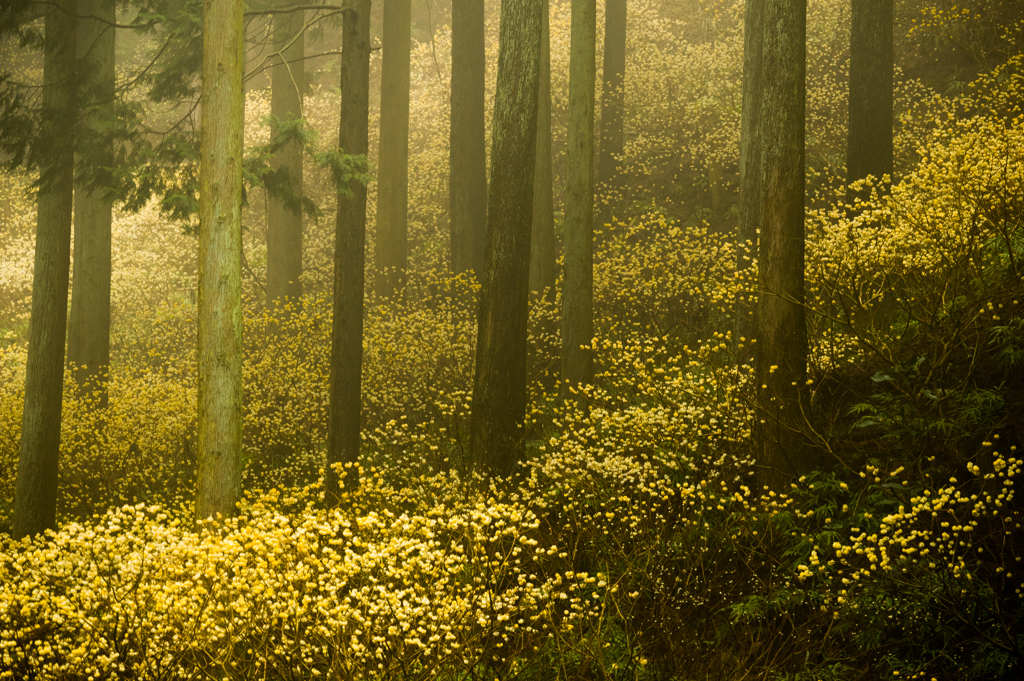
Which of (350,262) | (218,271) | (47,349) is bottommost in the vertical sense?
(47,349)

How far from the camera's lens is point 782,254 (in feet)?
19.7

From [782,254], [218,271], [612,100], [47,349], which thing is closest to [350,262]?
[218,271]

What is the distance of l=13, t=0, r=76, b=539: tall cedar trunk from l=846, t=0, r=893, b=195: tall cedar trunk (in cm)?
1009

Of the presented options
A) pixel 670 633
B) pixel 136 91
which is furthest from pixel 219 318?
pixel 136 91

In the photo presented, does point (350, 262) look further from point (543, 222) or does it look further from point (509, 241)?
point (543, 222)

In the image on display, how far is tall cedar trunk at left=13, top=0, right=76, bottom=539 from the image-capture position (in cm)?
895

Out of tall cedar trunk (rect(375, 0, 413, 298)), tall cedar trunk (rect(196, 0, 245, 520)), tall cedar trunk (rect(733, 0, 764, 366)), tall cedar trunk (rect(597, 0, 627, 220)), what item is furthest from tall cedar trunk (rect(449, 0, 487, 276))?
tall cedar trunk (rect(196, 0, 245, 520))

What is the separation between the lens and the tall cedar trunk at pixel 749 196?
319 inches

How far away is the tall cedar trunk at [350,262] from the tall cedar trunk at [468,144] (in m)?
3.99

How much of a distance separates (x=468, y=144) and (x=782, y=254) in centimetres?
831

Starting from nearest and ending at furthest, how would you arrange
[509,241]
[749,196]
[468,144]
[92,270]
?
1. [509,241]
2. [749,196]
3. [92,270]
4. [468,144]

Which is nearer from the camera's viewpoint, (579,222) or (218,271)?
(218,271)

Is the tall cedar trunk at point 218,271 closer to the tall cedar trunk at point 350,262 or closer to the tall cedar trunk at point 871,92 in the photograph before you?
the tall cedar trunk at point 350,262

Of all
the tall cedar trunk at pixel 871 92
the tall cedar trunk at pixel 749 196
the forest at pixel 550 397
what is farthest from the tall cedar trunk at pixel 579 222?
the tall cedar trunk at pixel 871 92
